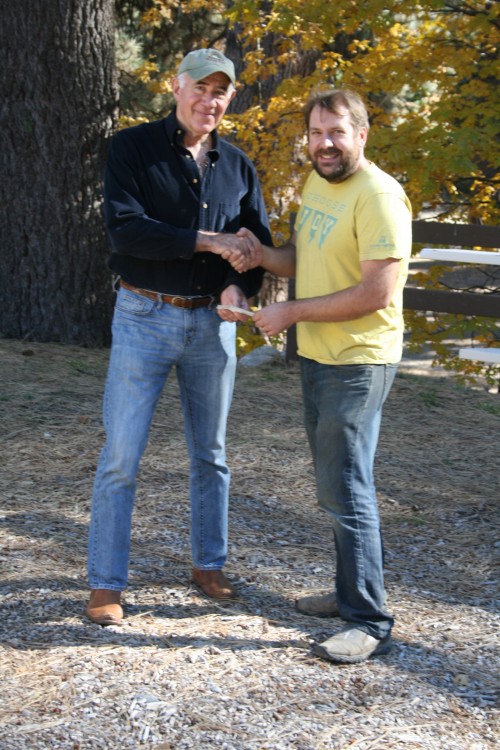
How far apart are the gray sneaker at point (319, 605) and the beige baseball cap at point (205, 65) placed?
1.95 metres

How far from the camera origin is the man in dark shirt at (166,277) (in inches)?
137

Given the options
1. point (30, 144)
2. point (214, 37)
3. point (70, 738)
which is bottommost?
point (70, 738)

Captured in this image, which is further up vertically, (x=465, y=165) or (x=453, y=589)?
(x=465, y=165)

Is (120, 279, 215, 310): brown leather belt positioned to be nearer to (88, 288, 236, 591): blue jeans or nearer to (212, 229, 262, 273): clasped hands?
(88, 288, 236, 591): blue jeans

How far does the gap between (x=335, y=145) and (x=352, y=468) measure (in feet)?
3.45

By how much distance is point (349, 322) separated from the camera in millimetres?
3309

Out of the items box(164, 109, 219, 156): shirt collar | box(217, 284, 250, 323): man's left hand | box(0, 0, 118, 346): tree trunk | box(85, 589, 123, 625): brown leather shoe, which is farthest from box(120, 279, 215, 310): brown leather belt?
box(0, 0, 118, 346): tree trunk

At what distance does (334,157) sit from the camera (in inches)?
127

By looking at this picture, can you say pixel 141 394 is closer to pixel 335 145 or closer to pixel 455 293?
pixel 335 145

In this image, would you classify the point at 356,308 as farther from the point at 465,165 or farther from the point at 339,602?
the point at 465,165

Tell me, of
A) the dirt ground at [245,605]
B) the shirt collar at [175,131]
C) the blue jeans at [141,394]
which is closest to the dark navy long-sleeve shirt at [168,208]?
the shirt collar at [175,131]

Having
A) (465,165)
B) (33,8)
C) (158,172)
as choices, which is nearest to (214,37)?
(33,8)

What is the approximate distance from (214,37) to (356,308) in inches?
524

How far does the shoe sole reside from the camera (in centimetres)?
338
